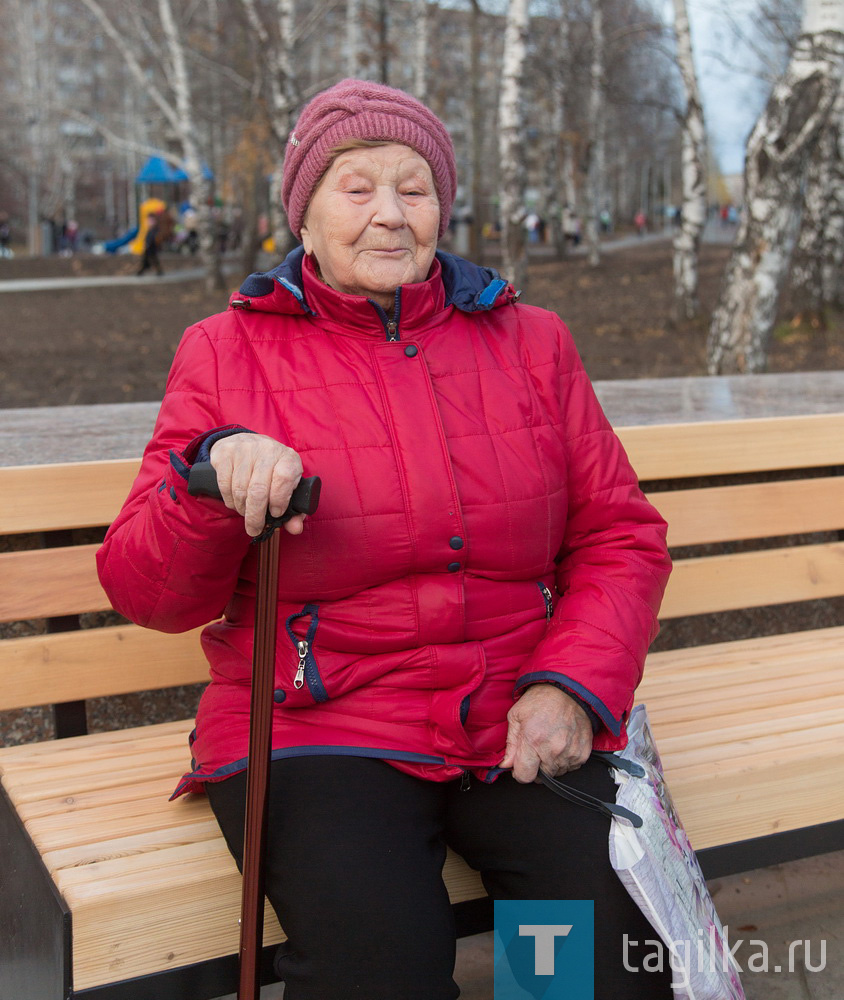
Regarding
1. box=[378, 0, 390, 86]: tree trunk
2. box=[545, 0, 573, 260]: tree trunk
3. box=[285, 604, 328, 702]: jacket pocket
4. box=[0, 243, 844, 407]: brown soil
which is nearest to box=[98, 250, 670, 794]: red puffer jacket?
box=[285, 604, 328, 702]: jacket pocket

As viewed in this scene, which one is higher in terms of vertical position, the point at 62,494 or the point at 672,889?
the point at 62,494

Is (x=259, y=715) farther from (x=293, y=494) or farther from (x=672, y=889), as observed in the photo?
(x=672, y=889)

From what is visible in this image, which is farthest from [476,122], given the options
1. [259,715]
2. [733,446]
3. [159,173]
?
[259,715]

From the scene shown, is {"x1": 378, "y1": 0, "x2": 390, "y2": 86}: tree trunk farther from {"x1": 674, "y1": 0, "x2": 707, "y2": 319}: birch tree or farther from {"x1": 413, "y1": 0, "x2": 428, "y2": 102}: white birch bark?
{"x1": 674, "y1": 0, "x2": 707, "y2": 319}: birch tree

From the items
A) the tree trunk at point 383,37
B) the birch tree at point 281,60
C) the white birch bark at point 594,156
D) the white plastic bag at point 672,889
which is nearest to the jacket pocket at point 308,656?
the white plastic bag at point 672,889

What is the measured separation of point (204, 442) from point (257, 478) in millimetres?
172

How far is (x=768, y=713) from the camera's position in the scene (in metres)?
2.96

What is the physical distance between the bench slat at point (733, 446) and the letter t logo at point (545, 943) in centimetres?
155

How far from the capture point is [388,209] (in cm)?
241

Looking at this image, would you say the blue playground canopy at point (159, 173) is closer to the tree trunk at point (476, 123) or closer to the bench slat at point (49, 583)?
the tree trunk at point (476, 123)

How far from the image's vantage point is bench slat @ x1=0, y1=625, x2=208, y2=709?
2.75m

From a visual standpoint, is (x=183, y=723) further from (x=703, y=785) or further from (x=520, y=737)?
(x=703, y=785)

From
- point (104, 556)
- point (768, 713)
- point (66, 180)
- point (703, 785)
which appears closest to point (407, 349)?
point (104, 556)

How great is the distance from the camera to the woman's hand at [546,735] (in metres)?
2.18
